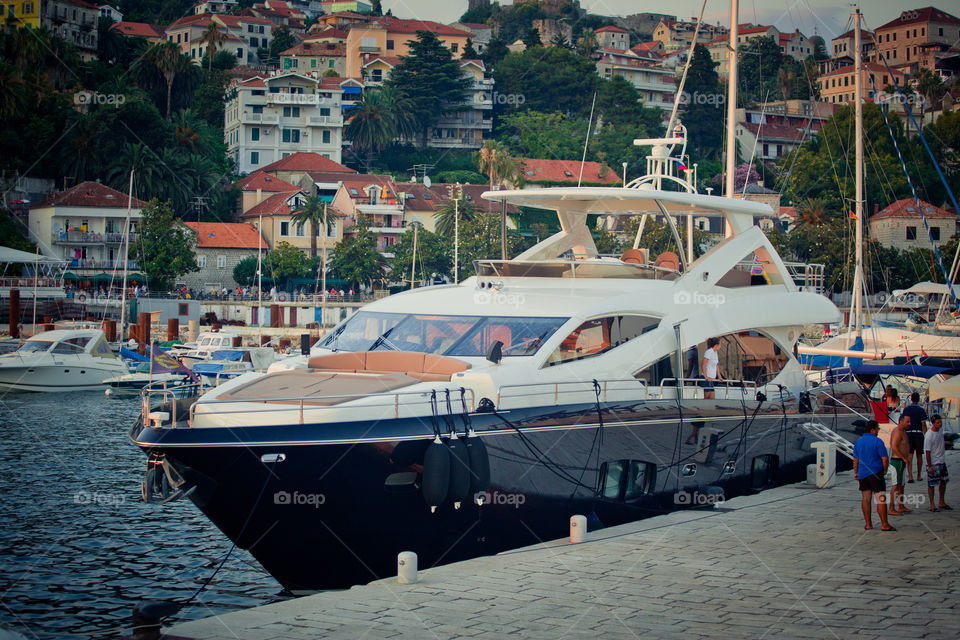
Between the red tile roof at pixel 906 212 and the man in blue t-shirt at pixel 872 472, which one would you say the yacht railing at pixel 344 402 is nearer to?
the man in blue t-shirt at pixel 872 472

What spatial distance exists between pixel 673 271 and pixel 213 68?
4127 inches

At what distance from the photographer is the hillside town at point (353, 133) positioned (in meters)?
72.1

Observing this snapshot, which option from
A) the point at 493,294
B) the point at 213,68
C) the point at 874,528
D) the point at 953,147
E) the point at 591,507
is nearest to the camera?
the point at 874,528

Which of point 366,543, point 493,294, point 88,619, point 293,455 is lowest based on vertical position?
point 88,619

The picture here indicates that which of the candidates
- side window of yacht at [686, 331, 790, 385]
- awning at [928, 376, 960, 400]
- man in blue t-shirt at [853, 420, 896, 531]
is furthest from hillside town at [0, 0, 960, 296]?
man in blue t-shirt at [853, 420, 896, 531]

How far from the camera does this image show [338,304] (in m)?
64.7

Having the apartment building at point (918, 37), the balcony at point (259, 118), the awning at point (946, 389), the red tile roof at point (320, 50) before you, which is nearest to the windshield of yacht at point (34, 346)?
the awning at point (946, 389)

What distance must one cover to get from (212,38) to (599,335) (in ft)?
386

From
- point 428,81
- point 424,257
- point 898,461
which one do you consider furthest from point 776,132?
point 898,461

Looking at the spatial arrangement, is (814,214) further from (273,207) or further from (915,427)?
(915,427)

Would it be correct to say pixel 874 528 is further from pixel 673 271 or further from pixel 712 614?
pixel 673 271

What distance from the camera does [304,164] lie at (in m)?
86.8

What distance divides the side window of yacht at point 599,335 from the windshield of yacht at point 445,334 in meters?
0.28

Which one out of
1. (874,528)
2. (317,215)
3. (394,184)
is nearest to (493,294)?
(874,528)
